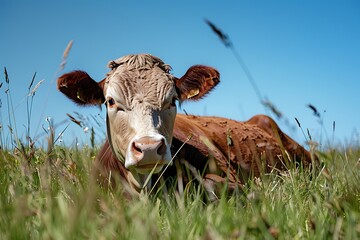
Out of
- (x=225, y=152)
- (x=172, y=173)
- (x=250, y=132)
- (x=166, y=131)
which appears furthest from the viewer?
(x=250, y=132)

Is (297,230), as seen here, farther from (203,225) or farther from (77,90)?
(77,90)

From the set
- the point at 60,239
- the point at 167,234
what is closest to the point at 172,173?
the point at 167,234

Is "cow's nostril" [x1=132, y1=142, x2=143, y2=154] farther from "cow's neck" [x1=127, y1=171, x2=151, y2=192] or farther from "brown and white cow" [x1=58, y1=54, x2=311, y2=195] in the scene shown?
"cow's neck" [x1=127, y1=171, x2=151, y2=192]


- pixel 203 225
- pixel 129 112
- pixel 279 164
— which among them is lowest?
pixel 279 164

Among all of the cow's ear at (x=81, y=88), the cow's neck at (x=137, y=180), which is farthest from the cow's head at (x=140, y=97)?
the cow's neck at (x=137, y=180)

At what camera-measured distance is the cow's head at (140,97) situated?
14.8ft

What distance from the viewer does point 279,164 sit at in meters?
8.77

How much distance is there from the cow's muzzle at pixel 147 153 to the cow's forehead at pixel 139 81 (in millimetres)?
772

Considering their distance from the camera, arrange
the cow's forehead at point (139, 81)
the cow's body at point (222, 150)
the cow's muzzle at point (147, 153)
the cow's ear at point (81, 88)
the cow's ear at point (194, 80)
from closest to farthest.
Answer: the cow's muzzle at point (147, 153) → the cow's forehead at point (139, 81) → the cow's body at point (222, 150) → the cow's ear at point (81, 88) → the cow's ear at point (194, 80)

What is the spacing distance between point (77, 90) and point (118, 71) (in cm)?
56

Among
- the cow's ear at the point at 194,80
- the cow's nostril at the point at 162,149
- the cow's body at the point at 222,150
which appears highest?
the cow's ear at the point at 194,80

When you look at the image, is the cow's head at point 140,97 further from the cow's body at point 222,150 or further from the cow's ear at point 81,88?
the cow's body at point 222,150

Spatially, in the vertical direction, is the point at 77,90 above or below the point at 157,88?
above

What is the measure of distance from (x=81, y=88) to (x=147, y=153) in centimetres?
188
